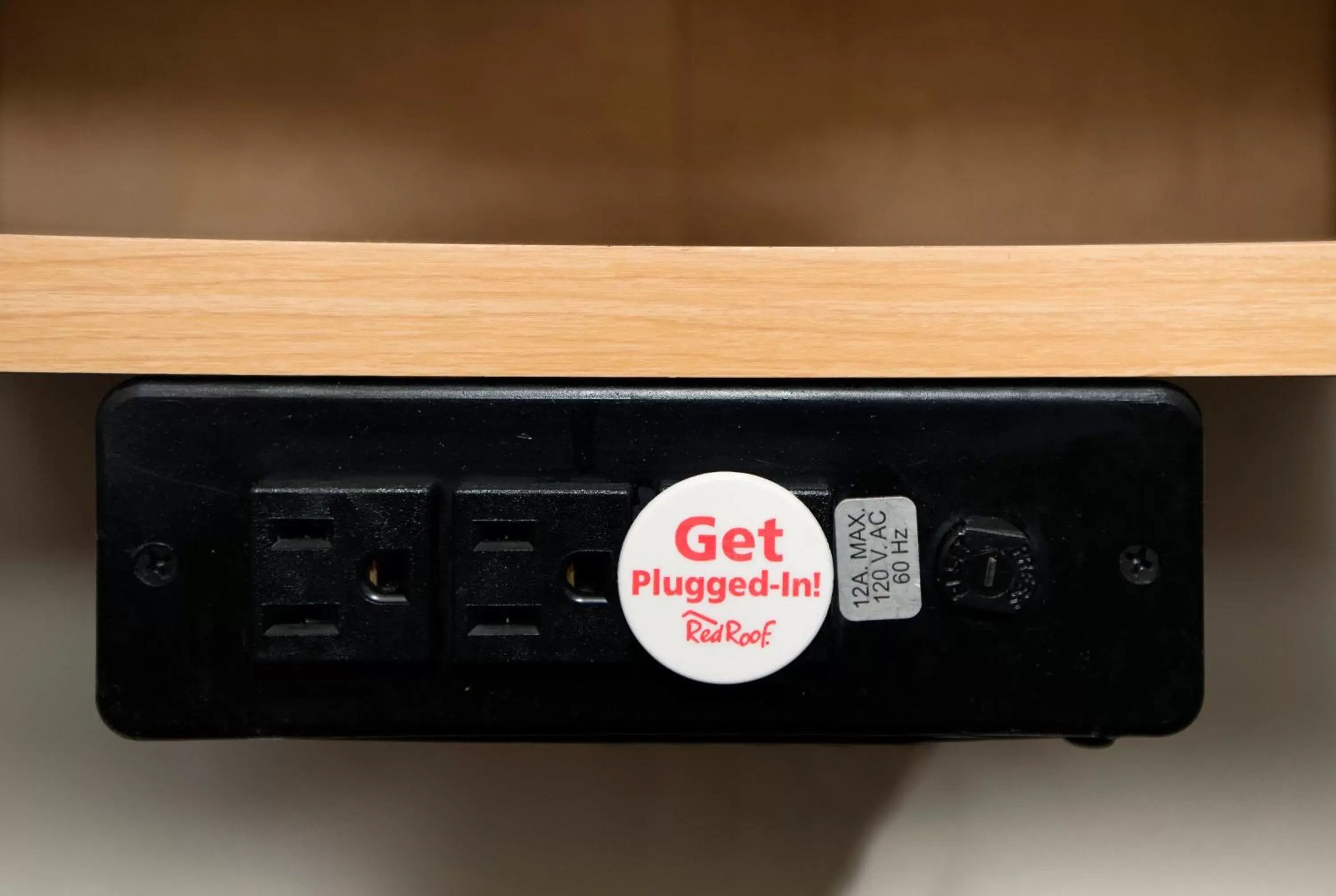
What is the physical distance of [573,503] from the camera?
38 cm

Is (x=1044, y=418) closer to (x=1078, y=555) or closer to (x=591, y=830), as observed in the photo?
(x=1078, y=555)

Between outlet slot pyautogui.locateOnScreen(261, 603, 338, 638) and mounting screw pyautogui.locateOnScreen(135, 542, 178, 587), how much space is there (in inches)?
1.8

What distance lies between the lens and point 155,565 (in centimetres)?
39

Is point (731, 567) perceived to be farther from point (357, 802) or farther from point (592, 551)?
point (357, 802)

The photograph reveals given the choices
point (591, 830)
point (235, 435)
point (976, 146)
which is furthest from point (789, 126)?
point (591, 830)

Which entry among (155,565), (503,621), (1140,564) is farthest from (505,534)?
(1140,564)

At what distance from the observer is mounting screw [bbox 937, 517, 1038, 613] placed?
382mm

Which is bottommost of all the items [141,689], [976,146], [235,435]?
[141,689]

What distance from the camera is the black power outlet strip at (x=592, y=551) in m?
0.38

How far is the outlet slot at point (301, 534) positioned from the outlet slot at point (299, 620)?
0.08ft

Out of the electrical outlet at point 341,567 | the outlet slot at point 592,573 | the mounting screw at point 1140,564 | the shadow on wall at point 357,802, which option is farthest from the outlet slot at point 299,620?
the mounting screw at point 1140,564

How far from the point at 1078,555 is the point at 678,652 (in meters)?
0.19

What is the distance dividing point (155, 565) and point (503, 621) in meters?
0.16

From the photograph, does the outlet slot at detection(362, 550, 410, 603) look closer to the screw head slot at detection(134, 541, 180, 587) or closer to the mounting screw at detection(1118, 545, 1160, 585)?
the screw head slot at detection(134, 541, 180, 587)
